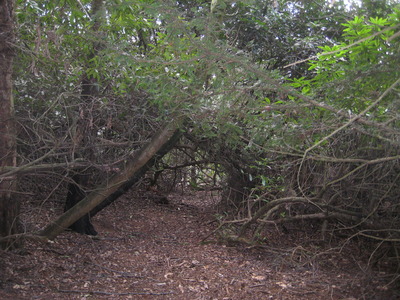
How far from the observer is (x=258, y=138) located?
4789 millimetres

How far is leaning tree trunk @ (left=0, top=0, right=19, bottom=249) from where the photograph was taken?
14.8 feet

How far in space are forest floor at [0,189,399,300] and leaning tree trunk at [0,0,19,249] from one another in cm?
41

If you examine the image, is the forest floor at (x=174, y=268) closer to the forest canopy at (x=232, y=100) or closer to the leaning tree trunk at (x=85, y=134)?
the leaning tree trunk at (x=85, y=134)

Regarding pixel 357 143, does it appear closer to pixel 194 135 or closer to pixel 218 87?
pixel 218 87

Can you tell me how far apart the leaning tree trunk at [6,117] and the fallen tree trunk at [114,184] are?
0.83 m

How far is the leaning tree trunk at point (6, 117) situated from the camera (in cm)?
451

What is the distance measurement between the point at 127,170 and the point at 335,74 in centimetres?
301

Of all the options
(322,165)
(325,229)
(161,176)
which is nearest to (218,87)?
(322,165)

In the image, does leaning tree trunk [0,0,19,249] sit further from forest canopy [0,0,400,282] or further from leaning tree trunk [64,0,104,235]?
leaning tree trunk [64,0,104,235]

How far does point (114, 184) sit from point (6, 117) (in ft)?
5.60

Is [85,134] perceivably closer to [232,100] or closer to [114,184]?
[114,184]

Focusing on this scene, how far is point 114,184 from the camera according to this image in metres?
5.68

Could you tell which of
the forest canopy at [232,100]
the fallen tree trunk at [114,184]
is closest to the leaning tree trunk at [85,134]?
the forest canopy at [232,100]

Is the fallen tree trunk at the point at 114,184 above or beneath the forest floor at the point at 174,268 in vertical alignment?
above
